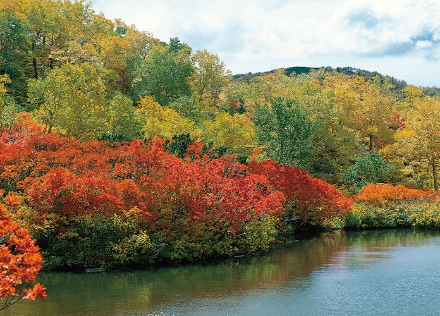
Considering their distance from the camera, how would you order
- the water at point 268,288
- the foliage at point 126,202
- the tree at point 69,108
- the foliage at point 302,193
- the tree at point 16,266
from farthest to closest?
the foliage at point 302,193
the tree at point 69,108
the foliage at point 126,202
the water at point 268,288
the tree at point 16,266

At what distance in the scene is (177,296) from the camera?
706 inches

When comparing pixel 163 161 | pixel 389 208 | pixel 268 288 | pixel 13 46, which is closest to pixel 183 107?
pixel 13 46

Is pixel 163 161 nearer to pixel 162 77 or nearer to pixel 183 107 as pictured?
pixel 183 107

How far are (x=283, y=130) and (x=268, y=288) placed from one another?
23.7m

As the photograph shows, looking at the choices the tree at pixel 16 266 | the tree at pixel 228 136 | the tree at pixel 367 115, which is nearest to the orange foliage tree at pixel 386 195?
the tree at pixel 228 136

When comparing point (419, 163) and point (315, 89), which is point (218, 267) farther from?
point (315, 89)

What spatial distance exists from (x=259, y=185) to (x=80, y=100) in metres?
14.3

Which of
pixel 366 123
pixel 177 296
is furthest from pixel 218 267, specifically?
pixel 366 123

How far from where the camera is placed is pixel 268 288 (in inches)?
748

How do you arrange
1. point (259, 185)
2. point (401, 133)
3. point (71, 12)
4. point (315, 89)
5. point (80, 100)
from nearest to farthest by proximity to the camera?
point (259, 185)
point (80, 100)
point (401, 133)
point (315, 89)
point (71, 12)

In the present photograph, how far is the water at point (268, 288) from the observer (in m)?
16.1

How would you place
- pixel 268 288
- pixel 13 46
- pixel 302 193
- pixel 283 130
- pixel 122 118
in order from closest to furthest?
1. pixel 268 288
2. pixel 302 193
3. pixel 122 118
4. pixel 283 130
5. pixel 13 46

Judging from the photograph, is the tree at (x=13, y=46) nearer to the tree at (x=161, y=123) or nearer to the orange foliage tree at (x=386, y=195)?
the tree at (x=161, y=123)

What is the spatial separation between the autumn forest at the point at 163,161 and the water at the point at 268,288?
5.26 feet
